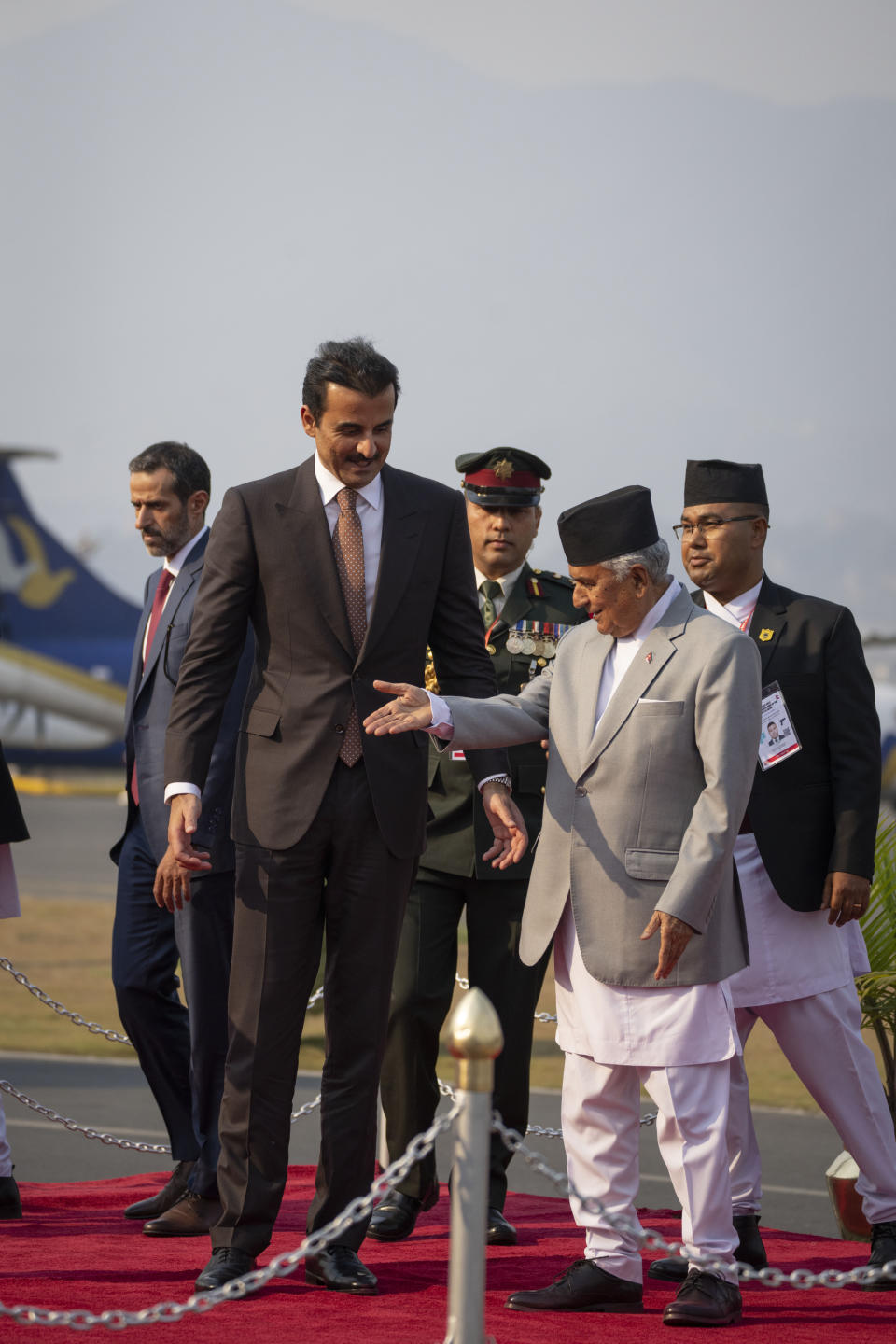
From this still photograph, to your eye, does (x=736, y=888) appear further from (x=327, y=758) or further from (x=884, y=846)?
(x=884, y=846)

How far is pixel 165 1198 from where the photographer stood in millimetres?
3471

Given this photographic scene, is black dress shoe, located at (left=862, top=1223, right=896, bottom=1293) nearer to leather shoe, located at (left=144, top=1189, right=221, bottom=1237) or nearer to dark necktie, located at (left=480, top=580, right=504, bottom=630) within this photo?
leather shoe, located at (left=144, top=1189, right=221, bottom=1237)

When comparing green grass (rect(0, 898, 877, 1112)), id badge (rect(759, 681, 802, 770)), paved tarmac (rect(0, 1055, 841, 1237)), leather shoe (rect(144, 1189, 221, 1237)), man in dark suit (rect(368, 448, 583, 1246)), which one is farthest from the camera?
green grass (rect(0, 898, 877, 1112))

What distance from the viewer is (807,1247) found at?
339 centimetres

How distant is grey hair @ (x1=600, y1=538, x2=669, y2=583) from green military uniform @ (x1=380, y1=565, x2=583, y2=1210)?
94cm

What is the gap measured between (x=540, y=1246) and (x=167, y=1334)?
3.57 ft

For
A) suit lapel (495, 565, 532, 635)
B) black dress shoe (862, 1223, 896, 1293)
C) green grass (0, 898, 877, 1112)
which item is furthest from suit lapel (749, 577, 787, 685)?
green grass (0, 898, 877, 1112)

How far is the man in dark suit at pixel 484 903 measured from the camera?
3.40 m

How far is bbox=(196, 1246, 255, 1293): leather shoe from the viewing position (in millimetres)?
2539

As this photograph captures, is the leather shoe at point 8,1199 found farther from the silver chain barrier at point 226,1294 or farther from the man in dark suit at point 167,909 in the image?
the silver chain barrier at point 226,1294

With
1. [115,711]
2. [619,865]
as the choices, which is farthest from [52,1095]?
[115,711]

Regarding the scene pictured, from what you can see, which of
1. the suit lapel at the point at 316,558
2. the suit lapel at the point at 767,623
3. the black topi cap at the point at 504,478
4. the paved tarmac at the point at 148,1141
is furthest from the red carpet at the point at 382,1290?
the black topi cap at the point at 504,478

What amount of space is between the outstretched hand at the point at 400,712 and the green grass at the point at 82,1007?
210 inches

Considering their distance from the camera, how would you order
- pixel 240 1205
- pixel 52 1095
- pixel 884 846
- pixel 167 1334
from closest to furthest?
pixel 167 1334, pixel 240 1205, pixel 884 846, pixel 52 1095
